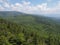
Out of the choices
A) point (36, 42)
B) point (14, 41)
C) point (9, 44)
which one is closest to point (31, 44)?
point (36, 42)

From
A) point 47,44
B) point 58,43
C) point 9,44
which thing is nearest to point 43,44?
point 47,44

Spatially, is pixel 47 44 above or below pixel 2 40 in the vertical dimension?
below

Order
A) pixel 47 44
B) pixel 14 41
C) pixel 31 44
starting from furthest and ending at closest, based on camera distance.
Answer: pixel 47 44
pixel 31 44
pixel 14 41

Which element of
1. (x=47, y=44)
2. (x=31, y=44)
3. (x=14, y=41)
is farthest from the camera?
(x=47, y=44)

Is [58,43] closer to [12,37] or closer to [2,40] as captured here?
[12,37]

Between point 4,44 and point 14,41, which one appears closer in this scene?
point 4,44

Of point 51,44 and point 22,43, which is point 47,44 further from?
point 22,43

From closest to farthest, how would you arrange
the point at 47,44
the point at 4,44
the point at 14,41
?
the point at 4,44, the point at 14,41, the point at 47,44

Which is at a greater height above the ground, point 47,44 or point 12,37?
point 12,37

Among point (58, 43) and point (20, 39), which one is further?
point (58, 43)
